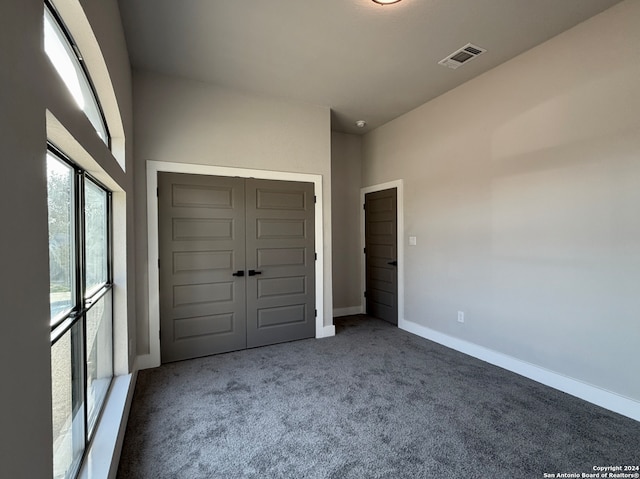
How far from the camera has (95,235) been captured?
6.75 feet

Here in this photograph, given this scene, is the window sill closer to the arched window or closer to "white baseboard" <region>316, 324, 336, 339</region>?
the arched window

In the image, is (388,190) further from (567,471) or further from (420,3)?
(567,471)

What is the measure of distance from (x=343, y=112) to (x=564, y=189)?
280 cm

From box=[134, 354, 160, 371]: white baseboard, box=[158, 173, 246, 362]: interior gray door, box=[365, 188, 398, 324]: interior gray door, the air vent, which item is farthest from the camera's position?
box=[365, 188, 398, 324]: interior gray door

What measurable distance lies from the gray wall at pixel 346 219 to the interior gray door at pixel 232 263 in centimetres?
112

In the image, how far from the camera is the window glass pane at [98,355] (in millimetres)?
1810

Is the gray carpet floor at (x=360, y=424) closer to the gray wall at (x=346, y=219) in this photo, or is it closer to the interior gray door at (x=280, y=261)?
the interior gray door at (x=280, y=261)

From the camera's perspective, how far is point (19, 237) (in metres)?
0.71

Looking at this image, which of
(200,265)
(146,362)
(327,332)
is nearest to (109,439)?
(146,362)

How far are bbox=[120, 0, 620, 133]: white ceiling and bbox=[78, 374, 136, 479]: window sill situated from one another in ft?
9.53

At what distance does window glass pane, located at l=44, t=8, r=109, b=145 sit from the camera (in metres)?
1.26

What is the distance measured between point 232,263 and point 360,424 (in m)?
2.21

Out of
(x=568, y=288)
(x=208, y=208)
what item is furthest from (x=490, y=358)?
(x=208, y=208)

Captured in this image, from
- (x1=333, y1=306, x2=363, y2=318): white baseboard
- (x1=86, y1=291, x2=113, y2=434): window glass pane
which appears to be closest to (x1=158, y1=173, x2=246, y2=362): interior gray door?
(x1=86, y1=291, x2=113, y2=434): window glass pane
